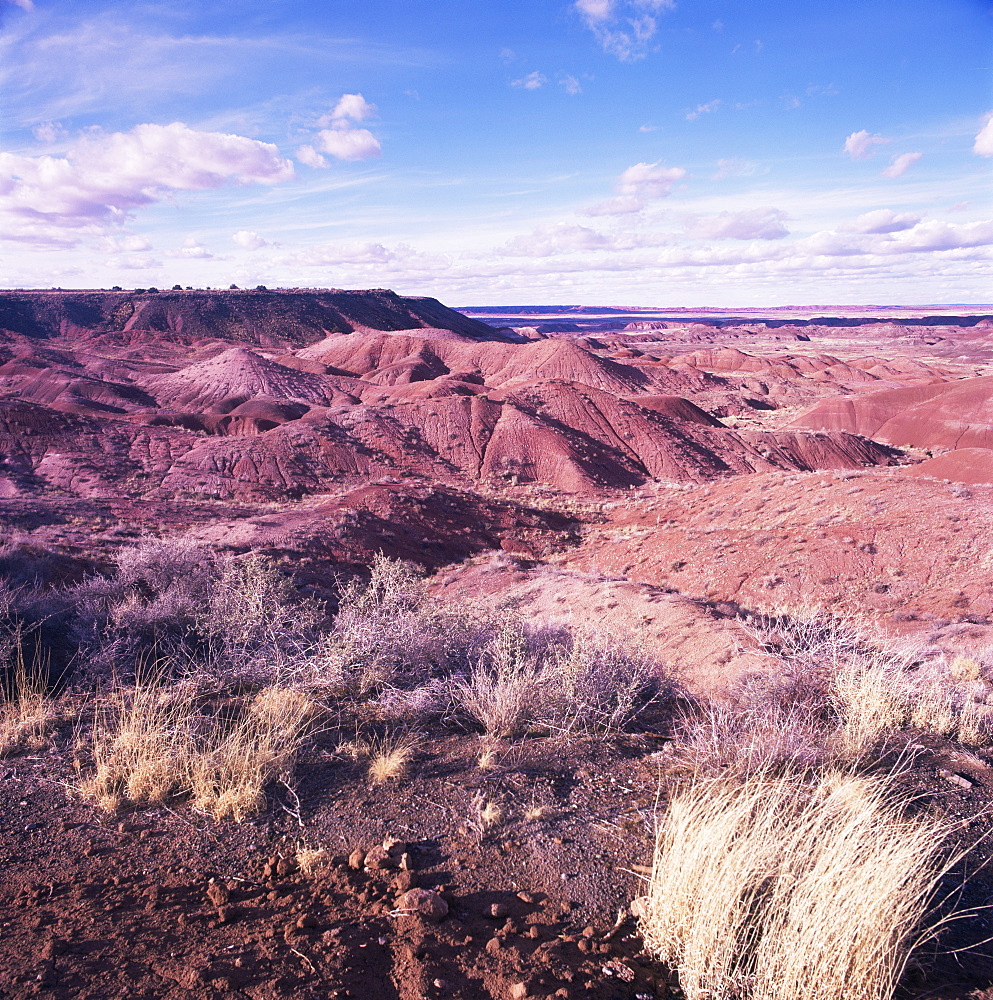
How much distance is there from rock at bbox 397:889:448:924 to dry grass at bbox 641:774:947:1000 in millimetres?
966

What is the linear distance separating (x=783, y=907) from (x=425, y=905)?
1.63 meters

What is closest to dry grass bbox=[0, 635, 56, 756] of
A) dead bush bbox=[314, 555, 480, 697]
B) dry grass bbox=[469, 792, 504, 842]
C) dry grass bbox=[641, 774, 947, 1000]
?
dead bush bbox=[314, 555, 480, 697]

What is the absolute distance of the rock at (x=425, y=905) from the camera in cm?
317

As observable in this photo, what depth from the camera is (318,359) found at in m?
66.4

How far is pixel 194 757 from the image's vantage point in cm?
435

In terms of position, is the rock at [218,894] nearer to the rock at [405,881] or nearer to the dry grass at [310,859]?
the dry grass at [310,859]

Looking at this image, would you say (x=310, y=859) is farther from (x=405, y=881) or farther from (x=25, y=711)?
(x=25, y=711)

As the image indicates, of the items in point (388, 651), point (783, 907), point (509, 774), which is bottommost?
point (509, 774)

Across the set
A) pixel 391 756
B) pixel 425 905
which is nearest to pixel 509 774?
pixel 391 756

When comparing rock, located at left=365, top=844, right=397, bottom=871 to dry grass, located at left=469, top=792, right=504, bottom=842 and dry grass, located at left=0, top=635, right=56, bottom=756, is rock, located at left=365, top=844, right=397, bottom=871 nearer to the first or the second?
dry grass, located at left=469, top=792, right=504, bottom=842

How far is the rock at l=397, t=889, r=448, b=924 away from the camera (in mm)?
3170

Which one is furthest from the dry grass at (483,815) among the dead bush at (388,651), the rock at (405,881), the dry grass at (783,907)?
the dead bush at (388,651)

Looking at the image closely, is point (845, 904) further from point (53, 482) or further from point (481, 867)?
point (53, 482)

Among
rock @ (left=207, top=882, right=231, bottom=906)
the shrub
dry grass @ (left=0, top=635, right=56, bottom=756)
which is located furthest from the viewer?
the shrub
